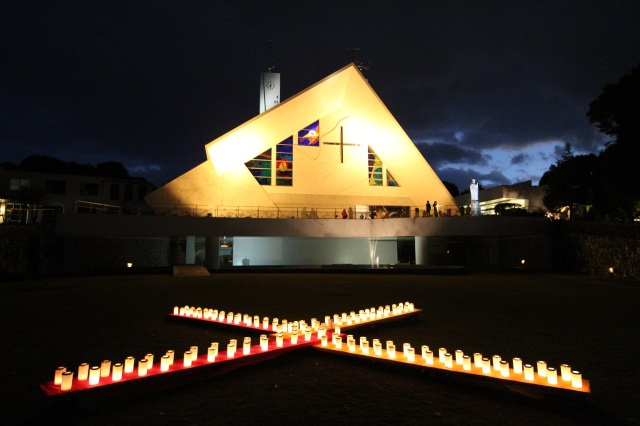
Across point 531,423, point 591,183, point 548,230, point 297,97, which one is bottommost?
point 531,423

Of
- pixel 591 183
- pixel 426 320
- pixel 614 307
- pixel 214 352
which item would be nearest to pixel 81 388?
pixel 214 352

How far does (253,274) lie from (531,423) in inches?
537

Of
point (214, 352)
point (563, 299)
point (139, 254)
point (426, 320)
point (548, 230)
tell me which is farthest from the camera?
point (139, 254)

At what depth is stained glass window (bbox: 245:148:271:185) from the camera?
24109mm

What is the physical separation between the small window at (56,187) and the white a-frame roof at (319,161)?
11588mm

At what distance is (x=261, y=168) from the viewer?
24266 mm

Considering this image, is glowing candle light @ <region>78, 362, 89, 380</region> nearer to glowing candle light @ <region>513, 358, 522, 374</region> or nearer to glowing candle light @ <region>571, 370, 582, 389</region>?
glowing candle light @ <region>513, 358, 522, 374</region>

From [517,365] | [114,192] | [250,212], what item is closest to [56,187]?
[114,192]

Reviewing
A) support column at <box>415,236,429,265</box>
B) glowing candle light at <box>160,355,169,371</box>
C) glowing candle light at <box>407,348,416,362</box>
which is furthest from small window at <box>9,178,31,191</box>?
glowing candle light at <box>407,348,416,362</box>

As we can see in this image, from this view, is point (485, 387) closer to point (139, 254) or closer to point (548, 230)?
point (548, 230)

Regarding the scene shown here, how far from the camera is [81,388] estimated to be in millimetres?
2762

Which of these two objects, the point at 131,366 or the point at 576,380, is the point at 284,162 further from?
the point at 576,380

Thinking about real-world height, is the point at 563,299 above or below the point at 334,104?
below

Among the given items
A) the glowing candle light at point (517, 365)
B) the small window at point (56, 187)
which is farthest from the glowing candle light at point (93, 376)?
the small window at point (56, 187)
